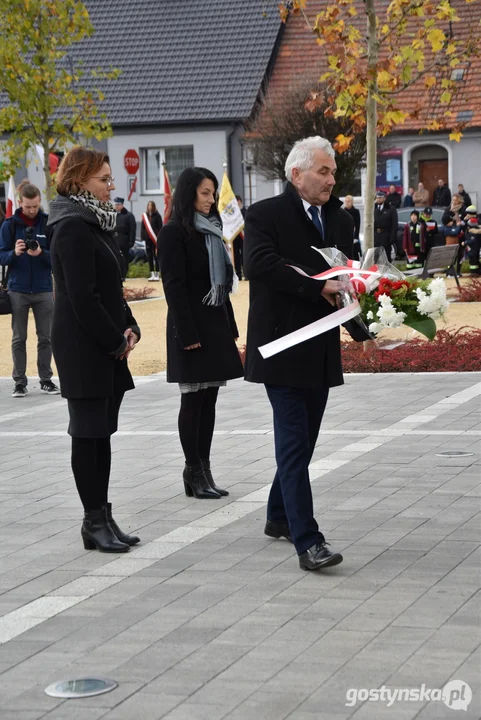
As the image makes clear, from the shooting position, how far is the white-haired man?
19.8 feet

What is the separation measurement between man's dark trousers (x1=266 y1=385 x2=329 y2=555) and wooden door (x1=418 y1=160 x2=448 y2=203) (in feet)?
117

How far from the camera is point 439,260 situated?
2233 centimetres

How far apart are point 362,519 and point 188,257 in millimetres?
1881

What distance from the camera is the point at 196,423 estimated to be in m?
7.86

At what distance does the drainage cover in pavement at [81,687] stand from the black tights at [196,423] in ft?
10.6

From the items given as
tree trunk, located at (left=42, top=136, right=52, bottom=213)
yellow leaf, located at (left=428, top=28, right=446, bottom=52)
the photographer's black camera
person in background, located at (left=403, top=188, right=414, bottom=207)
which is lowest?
the photographer's black camera

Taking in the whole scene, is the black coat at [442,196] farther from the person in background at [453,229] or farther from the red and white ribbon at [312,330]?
the red and white ribbon at [312,330]


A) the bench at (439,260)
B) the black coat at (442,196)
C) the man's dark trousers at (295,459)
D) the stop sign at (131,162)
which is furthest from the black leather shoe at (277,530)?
the stop sign at (131,162)

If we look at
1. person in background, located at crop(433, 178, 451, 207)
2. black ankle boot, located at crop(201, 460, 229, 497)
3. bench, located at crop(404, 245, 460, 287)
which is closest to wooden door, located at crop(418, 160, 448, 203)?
person in background, located at crop(433, 178, 451, 207)

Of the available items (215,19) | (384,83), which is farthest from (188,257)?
(215,19)

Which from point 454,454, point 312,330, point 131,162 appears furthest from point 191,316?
point 131,162

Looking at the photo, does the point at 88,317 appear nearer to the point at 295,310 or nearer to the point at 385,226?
the point at 295,310

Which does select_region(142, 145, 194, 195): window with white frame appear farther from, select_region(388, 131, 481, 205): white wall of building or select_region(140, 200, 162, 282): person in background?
select_region(140, 200, 162, 282): person in background

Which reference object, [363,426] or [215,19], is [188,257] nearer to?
[363,426]
